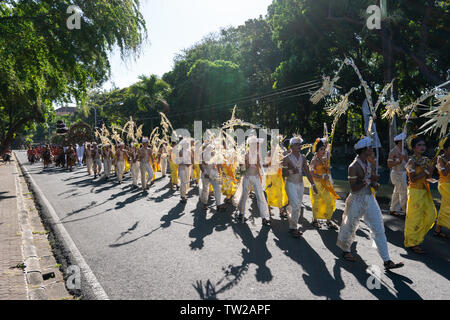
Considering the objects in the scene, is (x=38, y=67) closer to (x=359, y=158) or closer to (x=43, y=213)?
(x=43, y=213)

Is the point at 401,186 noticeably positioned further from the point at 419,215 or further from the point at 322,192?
the point at 419,215

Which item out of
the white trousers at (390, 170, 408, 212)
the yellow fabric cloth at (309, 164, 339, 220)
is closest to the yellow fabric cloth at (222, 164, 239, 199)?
the yellow fabric cloth at (309, 164, 339, 220)

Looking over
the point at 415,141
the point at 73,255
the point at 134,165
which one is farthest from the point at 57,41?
the point at 415,141

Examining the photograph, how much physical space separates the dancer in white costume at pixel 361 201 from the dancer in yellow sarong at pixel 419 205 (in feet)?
3.29

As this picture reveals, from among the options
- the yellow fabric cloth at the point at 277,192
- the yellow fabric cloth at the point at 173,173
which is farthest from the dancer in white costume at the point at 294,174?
the yellow fabric cloth at the point at 173,173

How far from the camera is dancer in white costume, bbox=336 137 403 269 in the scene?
16.1 feet

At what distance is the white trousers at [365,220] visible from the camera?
476cm

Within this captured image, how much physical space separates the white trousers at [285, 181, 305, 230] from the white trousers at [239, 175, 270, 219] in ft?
2.27

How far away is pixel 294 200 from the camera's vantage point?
6457 mm

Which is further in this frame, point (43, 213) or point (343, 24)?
point (343, 24)

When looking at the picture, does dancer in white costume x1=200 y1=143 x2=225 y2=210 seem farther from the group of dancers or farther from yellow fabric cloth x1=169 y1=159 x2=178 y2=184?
yellow fabric cloth x1=169 y1=159 x2=178 y2=184

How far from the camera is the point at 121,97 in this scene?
52250 millimetres
